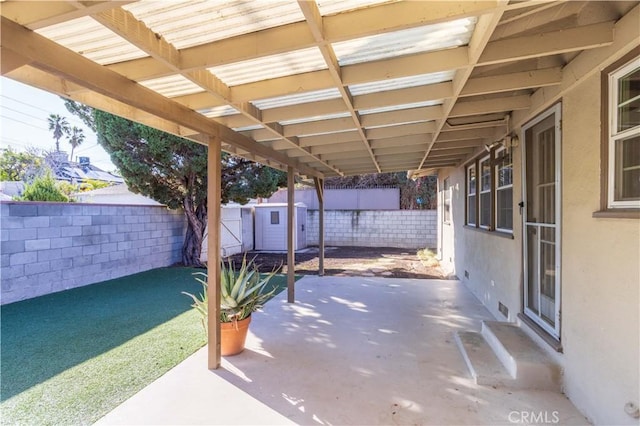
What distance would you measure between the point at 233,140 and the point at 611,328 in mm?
3423

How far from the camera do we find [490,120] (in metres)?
3.87

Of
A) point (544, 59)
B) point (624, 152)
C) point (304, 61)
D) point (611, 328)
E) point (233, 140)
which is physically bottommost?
point (611, 328)

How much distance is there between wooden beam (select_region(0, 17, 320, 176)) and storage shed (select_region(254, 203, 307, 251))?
9.31 m

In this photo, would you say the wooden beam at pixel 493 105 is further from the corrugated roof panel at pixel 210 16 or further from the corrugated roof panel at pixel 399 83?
the corrugated roof panel at pixel 210 16

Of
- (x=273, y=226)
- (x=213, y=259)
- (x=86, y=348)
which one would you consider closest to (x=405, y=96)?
(x=213, y=259)

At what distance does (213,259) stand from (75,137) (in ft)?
105

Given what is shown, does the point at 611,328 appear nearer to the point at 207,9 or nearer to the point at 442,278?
the point at 207,9

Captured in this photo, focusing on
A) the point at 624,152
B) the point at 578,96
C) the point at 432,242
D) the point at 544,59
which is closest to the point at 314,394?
the point at 624,152

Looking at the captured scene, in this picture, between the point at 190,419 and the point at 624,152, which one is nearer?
the point at 624,152

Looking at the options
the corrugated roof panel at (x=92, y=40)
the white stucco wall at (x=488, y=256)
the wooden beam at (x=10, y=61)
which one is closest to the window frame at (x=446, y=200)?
the white stucco wall at (x=488, y=256)

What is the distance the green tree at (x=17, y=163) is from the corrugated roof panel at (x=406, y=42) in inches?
674

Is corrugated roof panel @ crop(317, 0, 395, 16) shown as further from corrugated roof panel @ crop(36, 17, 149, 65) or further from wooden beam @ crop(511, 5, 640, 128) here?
wooden beam @ crop(511, 5, 640, 128)

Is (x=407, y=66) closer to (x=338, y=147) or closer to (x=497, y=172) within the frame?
(x=338, y=147)

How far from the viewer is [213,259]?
3010 millimetres
